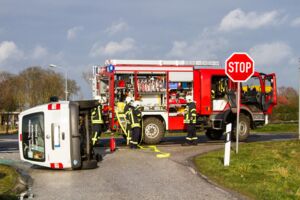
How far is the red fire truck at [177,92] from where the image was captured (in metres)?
15.7

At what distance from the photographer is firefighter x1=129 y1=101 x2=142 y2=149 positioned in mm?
14305

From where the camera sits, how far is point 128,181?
8430 mm

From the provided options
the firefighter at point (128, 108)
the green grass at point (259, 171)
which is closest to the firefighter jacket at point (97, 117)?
the firefighter at point (128, 108)

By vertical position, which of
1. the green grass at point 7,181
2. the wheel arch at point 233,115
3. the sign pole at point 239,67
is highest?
the sign pole at point 239,67

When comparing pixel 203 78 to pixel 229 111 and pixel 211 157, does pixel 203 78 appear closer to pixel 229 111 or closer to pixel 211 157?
pixel 229 111

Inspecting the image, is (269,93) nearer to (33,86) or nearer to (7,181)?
(7,181)

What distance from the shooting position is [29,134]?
33.1 ft

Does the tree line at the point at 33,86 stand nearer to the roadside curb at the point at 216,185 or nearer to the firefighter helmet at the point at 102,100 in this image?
the firefighter helmet at the point at 102,100

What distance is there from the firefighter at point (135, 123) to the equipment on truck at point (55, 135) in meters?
4.23

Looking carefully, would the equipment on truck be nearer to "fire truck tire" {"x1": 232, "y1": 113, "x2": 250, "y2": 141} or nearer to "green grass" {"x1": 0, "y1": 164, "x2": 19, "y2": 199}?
"green grass" {"x1": 0, "y1": 164, "x2": 19, "y2": 199}

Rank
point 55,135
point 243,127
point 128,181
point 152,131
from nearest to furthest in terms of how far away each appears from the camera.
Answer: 1. point 128,181
2. point 55,135
3. point 152,131
4. point 243,127

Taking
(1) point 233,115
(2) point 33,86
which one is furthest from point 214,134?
(2) point 33,86

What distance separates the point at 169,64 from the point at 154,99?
146cm

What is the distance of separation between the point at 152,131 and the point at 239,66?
4947mm
